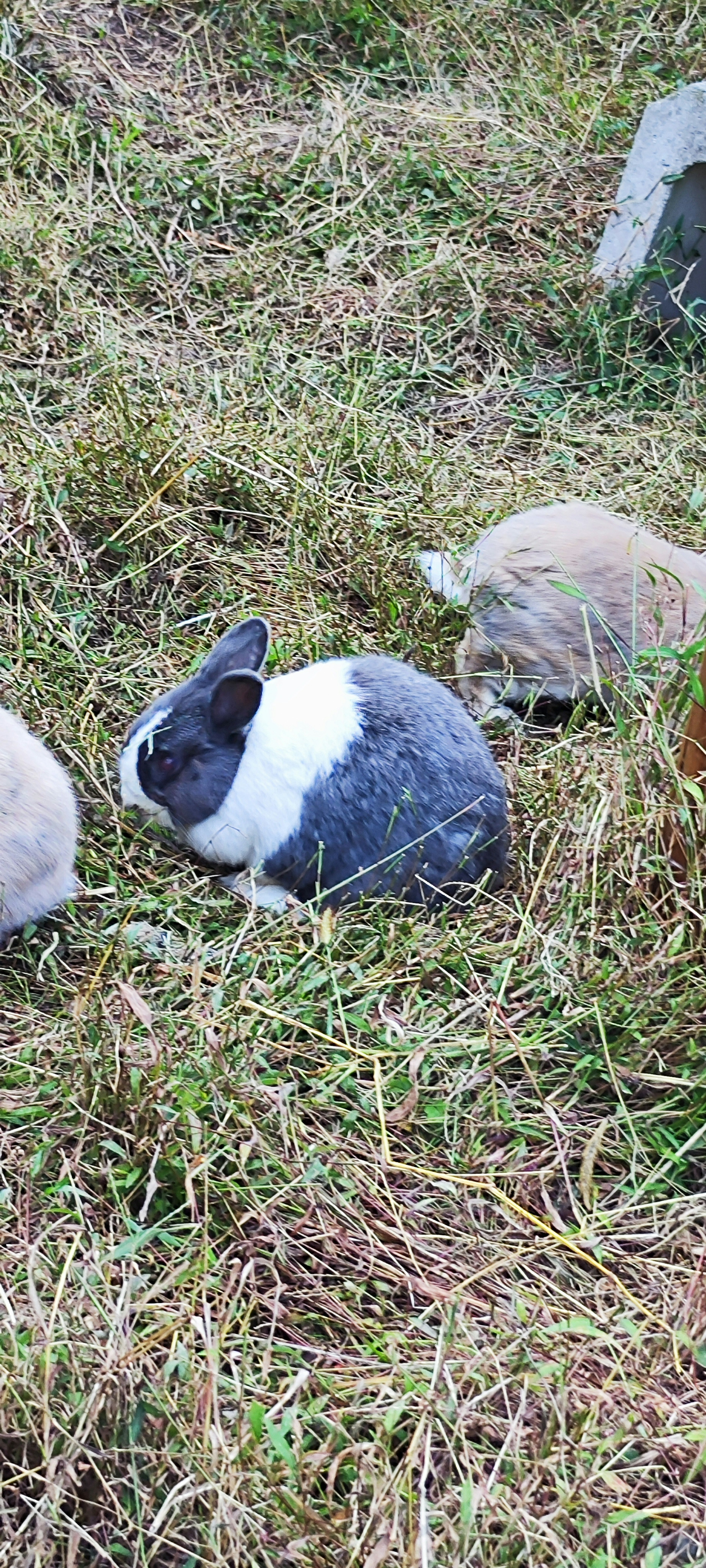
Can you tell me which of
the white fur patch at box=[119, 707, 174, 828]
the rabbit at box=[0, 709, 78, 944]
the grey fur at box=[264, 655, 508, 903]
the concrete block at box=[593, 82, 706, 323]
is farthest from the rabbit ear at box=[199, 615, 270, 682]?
the concrete block at box=[593, 82, 706, 323]

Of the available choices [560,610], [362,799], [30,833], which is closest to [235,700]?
[362,799]

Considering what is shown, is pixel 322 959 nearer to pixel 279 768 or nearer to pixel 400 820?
pixel 400 820

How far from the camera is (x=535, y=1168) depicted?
2.61 metres

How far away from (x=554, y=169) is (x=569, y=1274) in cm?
479

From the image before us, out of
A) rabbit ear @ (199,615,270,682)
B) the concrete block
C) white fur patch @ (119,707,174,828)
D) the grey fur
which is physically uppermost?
the concrete block

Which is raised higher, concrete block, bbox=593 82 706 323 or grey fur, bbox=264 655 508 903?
concrete block, bbox=593 82 706 323

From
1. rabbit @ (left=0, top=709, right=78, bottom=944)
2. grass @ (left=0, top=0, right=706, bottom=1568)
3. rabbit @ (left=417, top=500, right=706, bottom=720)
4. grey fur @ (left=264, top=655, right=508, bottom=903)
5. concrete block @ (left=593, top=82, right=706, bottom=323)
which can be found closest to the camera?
grass @ (left=0, top=0, right=706, bottom=1568)

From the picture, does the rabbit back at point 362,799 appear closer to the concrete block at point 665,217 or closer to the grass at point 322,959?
the grass at point 322,959

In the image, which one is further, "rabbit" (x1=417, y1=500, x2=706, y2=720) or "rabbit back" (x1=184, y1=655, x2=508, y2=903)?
"rabbit" (x1=417, y1=500, x2=706, y2=720)

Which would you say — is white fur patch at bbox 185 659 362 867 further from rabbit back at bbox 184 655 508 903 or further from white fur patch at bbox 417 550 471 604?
white fur patch at bbox 417 550 471 604

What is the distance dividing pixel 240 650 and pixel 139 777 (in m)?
0.39

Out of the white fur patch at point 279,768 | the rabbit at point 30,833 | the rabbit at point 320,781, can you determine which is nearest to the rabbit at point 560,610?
the rabbit at point 320,781

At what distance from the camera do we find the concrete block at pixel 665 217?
496 cm

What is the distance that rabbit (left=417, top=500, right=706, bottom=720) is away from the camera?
142 inches
